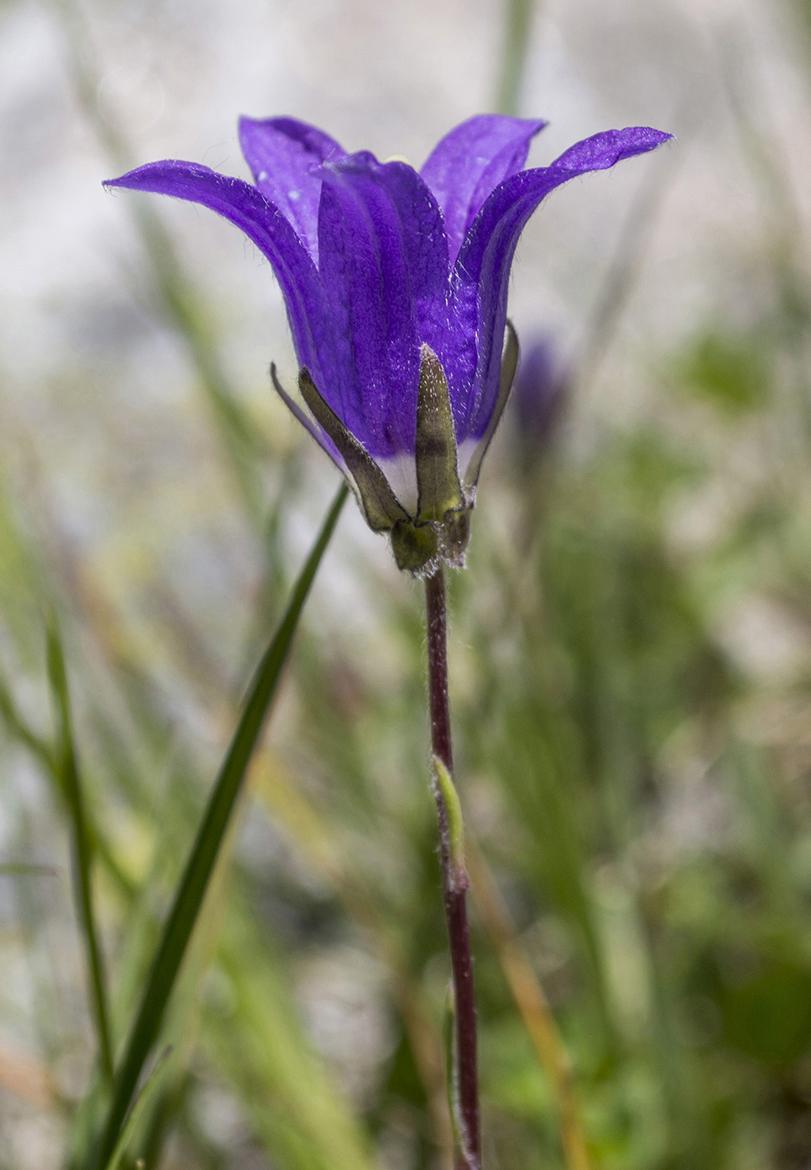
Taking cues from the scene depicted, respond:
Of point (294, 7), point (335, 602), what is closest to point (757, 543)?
point (335, 602)

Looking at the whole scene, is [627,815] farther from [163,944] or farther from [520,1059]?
[163,944]

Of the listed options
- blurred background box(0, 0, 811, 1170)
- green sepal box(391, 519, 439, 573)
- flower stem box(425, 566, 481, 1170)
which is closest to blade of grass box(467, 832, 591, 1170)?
blurred background box(0, 0, 811, 1170)

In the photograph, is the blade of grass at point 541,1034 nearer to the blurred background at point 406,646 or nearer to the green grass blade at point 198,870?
the blurred background at point 406,646

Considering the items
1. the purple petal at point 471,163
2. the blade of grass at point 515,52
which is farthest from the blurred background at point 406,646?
the purple petal at point 471,163

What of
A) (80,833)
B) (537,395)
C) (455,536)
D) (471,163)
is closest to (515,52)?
(471,163)

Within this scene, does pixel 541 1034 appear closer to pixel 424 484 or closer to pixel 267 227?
pixel 424 484

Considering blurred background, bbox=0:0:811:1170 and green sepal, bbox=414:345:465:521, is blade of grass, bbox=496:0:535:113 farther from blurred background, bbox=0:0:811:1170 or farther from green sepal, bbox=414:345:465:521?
green sepal, bbox=414:345:465:521
